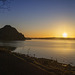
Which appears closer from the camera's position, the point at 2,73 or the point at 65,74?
the point at 2,73

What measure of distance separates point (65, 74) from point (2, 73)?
17.0 feet

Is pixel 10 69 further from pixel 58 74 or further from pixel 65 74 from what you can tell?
pixel 65 74

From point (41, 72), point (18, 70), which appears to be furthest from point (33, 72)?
point (18, 70)

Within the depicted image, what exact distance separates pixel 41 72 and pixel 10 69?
2.55 m

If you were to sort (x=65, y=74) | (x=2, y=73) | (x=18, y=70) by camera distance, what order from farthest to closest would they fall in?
(x=65, y=74) → (x=18, y=70) → (x=2, y=73)

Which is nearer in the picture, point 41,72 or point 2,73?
point 2,73

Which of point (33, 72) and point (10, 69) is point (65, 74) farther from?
point (10, 69)

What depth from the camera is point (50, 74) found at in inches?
340

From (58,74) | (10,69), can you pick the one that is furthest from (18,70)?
(58,74)

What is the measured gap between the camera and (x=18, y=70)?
8828mm

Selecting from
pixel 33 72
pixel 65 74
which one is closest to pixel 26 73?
A: pixel 33 72

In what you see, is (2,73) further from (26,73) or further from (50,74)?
(50,74)

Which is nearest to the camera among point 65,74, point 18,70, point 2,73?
point 2,73

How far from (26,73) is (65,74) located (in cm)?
342
